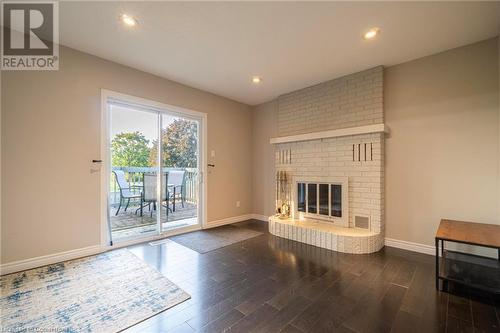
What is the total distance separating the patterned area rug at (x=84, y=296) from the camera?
5.24ft

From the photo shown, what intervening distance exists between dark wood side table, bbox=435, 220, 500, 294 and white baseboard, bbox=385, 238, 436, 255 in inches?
13.8

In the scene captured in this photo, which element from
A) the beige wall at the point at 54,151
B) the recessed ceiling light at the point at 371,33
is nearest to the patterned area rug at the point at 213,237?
the beige wall at the point at 54,151

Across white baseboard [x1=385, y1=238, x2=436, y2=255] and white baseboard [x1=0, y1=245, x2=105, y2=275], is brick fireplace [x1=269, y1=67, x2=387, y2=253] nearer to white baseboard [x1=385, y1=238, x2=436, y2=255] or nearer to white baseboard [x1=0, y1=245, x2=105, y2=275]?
white baseboard [x1=385, y1=238, x2=436, y2=255]

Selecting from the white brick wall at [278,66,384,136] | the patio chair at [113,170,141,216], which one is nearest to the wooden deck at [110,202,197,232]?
the patio chair at [113,170,141,216]

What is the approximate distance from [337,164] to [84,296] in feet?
11.6

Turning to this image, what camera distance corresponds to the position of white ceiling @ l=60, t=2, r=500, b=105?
6.67 feet

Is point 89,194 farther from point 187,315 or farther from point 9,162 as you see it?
point 187,315

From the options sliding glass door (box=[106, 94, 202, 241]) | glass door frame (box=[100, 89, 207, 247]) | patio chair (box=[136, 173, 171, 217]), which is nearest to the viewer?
glass door frame (box=[100, 89, 207, 247])

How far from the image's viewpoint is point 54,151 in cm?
261

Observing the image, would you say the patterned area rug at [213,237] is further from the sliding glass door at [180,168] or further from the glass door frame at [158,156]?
the sliding glass door at [180,168]

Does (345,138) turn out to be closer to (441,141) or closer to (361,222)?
(441,141)

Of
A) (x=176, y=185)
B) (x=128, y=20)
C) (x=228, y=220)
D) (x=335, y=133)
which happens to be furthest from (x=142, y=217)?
(x=335, y=133)

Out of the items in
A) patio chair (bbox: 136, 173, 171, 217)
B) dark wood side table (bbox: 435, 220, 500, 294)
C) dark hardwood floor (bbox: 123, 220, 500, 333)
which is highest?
patio chair (bbox: 136, 173, 171, 217)

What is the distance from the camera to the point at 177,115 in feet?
12.7
